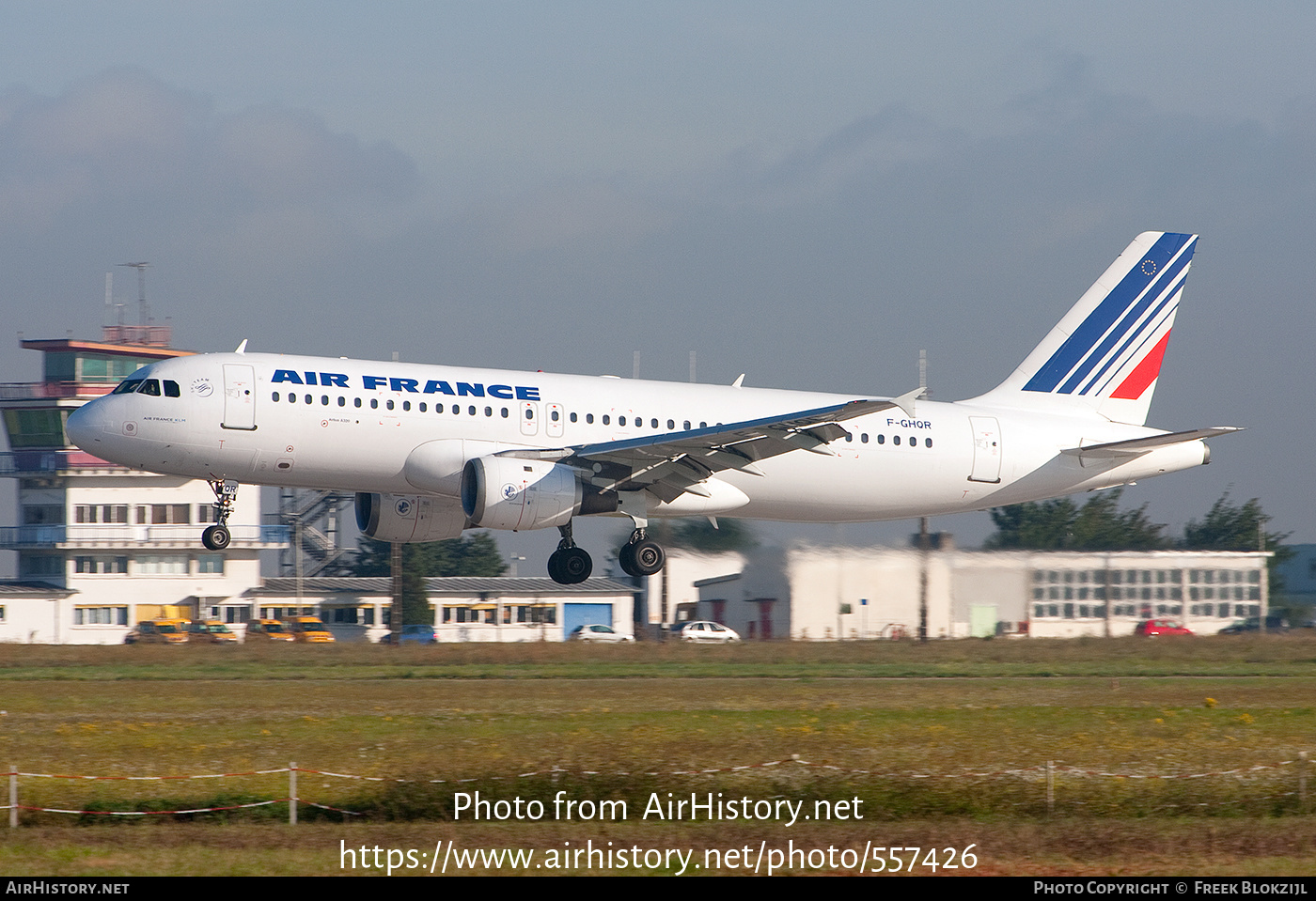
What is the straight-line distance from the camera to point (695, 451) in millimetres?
32500

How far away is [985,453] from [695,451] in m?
7.76

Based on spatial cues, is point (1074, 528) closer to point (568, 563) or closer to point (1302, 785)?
point (568, 563)

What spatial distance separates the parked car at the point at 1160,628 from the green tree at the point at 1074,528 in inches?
89.6

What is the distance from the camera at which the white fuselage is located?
30.9 meters

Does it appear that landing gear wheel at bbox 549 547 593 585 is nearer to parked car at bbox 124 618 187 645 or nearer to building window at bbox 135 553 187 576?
parked car at bbox 124 618 187 645

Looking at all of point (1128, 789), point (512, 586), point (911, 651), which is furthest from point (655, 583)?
point (1128, 789)

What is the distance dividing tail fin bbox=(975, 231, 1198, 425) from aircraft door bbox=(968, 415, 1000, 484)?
2020 mm

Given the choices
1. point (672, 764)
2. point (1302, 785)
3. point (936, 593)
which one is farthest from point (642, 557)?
point (1302, 785)

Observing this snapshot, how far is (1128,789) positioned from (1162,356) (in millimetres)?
23469

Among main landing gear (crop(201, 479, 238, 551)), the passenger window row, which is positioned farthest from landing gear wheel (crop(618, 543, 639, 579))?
main landing gear (crop(201, 479, 238, 551))

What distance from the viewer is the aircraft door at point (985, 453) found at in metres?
36.1

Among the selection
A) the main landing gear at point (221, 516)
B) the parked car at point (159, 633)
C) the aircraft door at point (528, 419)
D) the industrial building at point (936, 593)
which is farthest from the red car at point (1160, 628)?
the parked car at point (159, 633)

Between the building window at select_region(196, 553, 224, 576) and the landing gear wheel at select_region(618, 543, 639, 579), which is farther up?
the landing gear wheel at select_region(618, 543, 639, 579)

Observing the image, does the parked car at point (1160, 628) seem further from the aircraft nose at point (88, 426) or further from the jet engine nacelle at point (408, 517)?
the aircraft nose at point (88, 426)
